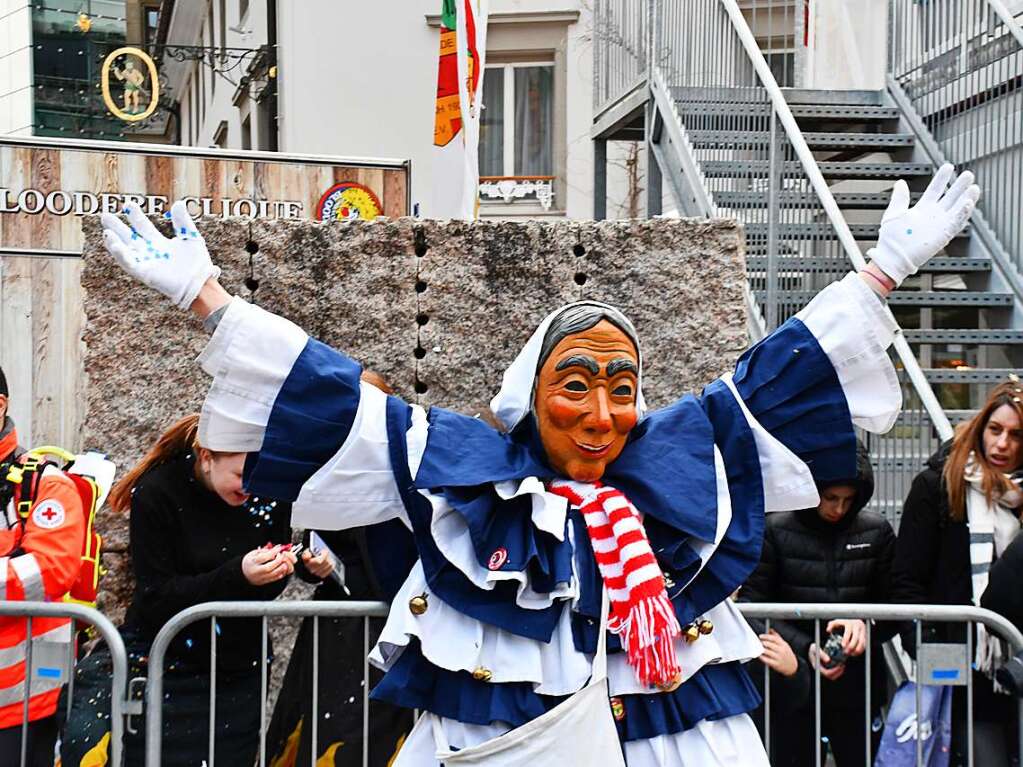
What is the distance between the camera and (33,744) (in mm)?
3650

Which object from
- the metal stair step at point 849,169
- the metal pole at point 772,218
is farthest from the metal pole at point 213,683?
the metal stair step at point 849,169

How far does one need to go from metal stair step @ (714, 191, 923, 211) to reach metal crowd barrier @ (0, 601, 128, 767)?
4241mm

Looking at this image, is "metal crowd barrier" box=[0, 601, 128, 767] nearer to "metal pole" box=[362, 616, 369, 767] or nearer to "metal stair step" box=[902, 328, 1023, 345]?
"metal pole" box=[362, 616, 369, 767]

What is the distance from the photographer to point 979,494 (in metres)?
4.09

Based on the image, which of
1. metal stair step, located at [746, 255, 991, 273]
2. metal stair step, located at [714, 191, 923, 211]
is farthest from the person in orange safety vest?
metal stair step, located at [714, 191, 923, 211]

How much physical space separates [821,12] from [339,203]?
4561mm

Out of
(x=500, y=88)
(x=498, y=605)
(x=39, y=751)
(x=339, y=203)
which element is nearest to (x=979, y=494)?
(x=498, y=605)

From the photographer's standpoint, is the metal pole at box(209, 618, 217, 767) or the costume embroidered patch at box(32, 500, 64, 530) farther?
the costume embroidered patch at box(32, 500, 64, 530)

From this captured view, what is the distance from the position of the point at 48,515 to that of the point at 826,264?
13.0 ft

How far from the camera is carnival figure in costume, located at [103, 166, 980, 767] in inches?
109

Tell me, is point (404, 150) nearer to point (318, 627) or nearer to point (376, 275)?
point (376, 275)

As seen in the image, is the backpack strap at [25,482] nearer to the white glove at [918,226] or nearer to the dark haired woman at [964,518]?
the white glove at [918,226]

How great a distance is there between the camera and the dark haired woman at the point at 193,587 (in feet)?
11.6

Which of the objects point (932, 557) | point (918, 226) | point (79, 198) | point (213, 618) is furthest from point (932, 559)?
point (79, 198)
